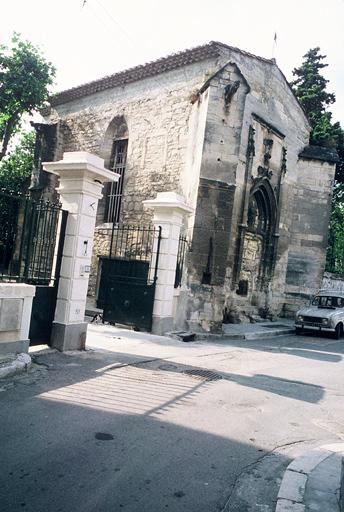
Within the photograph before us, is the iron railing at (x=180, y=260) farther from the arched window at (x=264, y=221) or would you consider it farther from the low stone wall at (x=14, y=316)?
the low stone wall at (x=14, y=316)

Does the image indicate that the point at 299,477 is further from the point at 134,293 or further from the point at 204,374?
the point at 134,293

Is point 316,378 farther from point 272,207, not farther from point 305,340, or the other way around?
point 272,207

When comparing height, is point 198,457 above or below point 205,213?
below

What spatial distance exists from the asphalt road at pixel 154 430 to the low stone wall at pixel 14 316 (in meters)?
0.47

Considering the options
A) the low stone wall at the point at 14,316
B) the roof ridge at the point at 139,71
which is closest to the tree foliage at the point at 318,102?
the roof ridge at the point at 139,71

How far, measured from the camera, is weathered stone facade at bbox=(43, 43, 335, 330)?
12172mm

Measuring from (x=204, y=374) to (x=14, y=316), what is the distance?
124 inches

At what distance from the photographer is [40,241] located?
6902mm

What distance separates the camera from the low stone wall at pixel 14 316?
5680mm

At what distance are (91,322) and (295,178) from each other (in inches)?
447

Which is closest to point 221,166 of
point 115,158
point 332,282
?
point 115,158

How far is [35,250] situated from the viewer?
693 centimetres

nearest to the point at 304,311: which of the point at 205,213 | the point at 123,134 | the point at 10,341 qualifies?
the point at 205,213

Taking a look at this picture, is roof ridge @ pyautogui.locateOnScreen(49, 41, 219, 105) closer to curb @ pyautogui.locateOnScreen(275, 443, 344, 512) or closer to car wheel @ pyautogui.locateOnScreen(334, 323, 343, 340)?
car wheel @ pyautogui.locateOnScreen(334, 323, 343, 340)
